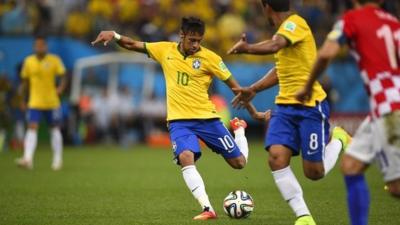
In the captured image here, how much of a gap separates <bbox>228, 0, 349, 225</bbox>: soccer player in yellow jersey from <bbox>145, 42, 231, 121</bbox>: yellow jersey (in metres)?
1.69

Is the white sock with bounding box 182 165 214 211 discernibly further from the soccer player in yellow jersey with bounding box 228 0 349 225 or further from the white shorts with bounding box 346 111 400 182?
the white shorts with bounding box 346 111 400 182

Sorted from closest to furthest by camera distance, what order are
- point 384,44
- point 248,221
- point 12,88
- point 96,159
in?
point 384,44
point 248,221
point 96,159
point 12,88

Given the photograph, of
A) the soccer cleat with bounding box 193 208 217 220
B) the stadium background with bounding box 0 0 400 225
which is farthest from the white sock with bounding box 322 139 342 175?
the stadium background with bounding box 0 0 400 225

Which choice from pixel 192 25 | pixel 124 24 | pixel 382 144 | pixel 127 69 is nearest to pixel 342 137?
pixel 192 25

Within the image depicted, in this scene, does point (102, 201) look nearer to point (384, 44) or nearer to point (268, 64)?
point (384, 44)

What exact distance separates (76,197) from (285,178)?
16.6 ft

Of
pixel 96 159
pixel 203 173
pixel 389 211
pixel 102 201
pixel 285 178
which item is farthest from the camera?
pixel 96 159

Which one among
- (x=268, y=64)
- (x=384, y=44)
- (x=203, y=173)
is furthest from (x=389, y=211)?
(x=268, y=64)

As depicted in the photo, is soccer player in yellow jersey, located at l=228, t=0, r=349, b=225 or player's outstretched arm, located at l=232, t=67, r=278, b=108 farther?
player's outstretched arm, located at l=232, t=67, r=278, b=108

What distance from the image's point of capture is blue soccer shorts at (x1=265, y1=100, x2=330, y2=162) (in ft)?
31.2

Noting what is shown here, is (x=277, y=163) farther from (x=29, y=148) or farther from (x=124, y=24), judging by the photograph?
(x=124, y=24)

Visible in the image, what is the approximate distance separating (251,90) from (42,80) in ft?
33.7

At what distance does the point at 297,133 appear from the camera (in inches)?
381

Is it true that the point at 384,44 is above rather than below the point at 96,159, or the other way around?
above
